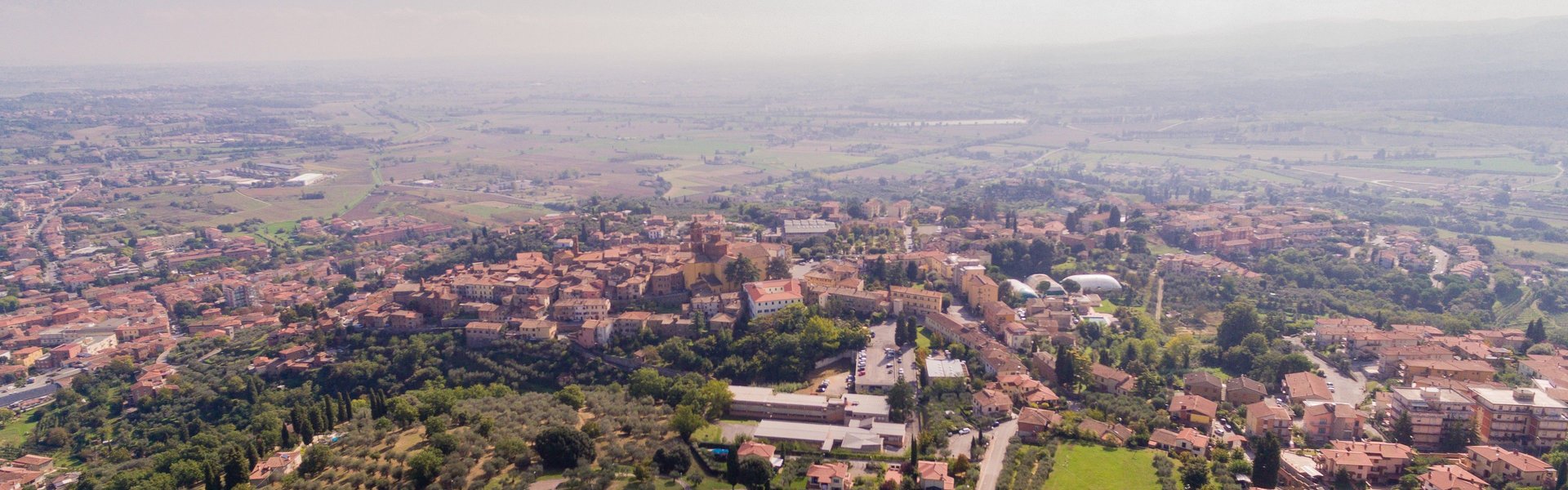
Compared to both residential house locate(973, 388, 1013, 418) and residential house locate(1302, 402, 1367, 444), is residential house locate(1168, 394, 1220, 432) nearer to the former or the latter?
residential house locate(1302, 402, 1367, 444)

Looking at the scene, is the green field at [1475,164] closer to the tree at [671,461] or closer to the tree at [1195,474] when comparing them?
the tree at [1195,474]

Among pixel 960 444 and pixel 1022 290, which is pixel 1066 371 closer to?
pixel 960 444

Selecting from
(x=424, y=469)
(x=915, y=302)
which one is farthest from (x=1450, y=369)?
(x=424, y=469)

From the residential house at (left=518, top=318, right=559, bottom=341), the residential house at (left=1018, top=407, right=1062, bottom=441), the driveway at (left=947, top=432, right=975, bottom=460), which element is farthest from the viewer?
the residential house at (left=518, top=318, right=559, bottom=341)

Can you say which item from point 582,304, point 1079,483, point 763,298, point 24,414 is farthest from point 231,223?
point 1079,483

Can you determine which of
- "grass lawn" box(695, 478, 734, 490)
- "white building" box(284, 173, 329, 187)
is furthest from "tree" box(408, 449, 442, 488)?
"white building" box(284, 173, 329, 187)

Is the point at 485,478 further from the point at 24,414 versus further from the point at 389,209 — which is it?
the point at 389,209

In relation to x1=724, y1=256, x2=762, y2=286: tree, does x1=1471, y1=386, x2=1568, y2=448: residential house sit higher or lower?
lower
